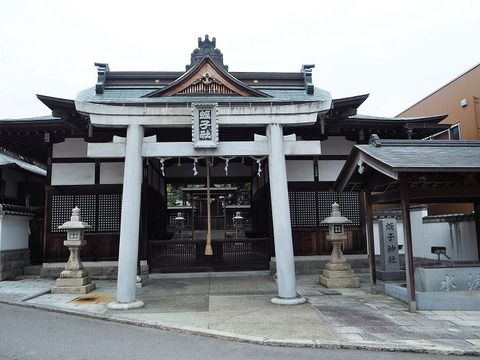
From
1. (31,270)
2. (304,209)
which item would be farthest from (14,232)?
(304,209)

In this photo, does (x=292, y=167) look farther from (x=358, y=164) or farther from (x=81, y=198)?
(x=81, y=198)

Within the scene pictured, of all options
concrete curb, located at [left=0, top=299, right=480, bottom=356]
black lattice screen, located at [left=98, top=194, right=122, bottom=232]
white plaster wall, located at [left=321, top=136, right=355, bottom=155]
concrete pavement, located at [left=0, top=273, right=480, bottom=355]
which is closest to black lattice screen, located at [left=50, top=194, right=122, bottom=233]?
black lattice screen, located at [left=98, top=194, right=122, bottom=232]

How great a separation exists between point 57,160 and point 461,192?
41.7 ft

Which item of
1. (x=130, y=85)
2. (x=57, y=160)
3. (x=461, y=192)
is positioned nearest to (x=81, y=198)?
(x=57, y=160)

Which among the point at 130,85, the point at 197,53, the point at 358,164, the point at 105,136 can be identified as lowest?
the point at 358,164

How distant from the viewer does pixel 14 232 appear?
44.4ft

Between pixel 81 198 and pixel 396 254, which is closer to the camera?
pixel 396 254

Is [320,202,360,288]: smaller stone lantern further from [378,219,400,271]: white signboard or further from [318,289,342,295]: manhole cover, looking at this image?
[378,219,400,271]: white signboard

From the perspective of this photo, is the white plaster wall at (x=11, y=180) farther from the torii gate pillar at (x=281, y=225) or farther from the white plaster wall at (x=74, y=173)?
the torii gate pillar at (x=281, y=225)

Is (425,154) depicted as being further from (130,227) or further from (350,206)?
(130,227)

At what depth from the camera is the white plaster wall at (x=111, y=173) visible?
541 inches

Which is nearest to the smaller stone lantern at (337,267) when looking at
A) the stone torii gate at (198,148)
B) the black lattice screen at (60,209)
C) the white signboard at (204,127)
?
the stone torii gate at (198,148)

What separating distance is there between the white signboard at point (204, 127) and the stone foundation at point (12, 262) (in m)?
8.28

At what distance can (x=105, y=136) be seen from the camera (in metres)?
13.7
